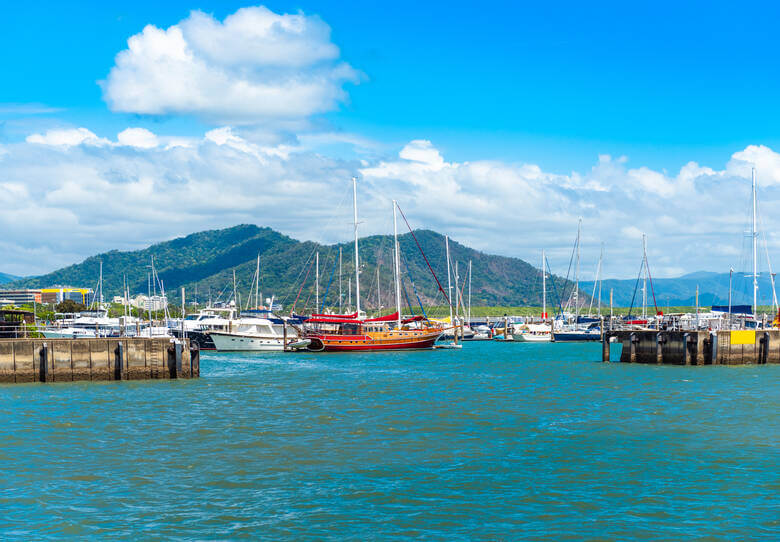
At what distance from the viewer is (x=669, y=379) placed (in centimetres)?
5734

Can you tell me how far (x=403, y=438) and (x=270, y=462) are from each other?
22.1 feet

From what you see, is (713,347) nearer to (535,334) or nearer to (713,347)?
(713,347)

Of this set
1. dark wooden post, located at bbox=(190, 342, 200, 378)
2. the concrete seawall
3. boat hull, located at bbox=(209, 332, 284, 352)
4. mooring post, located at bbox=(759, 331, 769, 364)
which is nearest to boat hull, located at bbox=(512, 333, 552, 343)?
boat hull, located at bbox=(209, 332, 284, 352)

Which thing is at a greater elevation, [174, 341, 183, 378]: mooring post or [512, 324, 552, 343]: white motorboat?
[174, 341, 183, 378]: mooring post

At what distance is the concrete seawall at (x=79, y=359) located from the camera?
53062mm

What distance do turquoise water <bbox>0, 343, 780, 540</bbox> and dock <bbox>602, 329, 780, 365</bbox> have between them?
57.6 feet

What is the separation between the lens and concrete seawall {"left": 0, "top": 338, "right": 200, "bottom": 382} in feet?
174

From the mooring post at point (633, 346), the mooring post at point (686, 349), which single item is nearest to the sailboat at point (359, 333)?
the mooring post at point (633, 346)

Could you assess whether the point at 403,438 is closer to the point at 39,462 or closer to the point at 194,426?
the point at 194,426

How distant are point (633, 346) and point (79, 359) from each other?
49.5 meters

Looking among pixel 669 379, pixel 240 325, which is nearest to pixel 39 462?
pixel 669 379

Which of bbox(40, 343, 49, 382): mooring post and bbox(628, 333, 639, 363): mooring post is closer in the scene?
bbox(40, 343, 49, 382): mooring post

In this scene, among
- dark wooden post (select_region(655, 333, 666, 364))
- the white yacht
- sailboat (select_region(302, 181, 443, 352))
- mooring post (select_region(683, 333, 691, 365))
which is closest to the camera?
mooring post (select_region(683, 333, 691, 365))

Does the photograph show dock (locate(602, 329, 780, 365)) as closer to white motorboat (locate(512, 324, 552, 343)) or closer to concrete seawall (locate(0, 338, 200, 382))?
concrete seawall (locate(0, 338, 200, 382))
